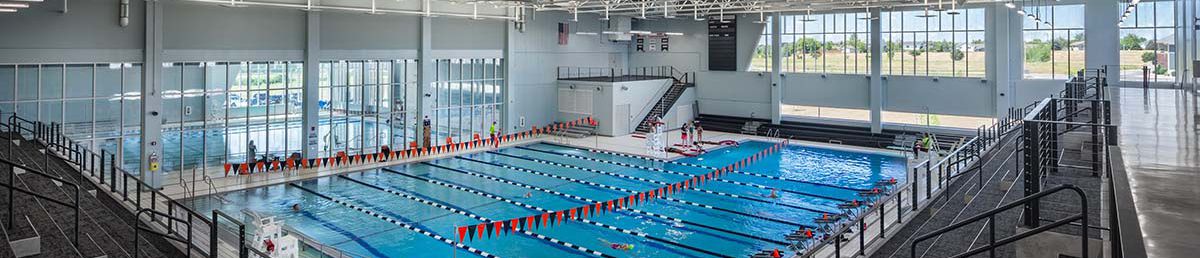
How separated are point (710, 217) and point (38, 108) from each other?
15195 mm

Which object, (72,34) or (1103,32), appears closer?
(72,34)

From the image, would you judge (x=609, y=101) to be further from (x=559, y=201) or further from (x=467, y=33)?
(x=559, y=201)

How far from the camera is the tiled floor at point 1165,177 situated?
92.3 inches

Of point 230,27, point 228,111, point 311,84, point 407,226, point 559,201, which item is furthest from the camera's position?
point 311,84

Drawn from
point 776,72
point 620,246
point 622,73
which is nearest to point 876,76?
point 776,72

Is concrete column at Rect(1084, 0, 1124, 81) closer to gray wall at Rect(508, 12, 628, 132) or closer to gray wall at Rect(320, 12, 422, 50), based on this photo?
gray wall at Rect(508, 12, 628, 132)

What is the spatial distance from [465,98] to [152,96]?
1130cm

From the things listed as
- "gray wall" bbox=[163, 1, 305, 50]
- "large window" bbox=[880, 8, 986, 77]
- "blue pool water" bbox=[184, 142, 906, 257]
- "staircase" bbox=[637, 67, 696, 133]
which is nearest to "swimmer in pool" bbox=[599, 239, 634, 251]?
"blue pool water" bbox=[184, 142, 906, 257]

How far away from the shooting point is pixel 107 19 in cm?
1741

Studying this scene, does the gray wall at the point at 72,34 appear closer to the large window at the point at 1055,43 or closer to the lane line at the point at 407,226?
the lane line at the point at 407,226

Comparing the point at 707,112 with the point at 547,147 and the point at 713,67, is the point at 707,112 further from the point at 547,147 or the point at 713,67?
the point at 547,147

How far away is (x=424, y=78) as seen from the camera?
84.2ft

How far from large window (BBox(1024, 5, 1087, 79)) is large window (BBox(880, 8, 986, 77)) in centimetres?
156

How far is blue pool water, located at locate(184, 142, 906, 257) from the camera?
43.8ft
